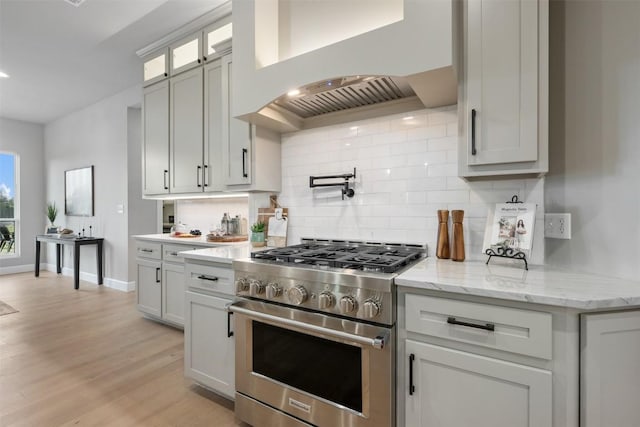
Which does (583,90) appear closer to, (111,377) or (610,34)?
(610,34)

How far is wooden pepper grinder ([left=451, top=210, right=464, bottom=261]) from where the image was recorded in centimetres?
161

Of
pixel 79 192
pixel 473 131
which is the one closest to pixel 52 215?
pixel 79 192

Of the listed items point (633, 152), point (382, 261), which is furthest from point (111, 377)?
point (633, 152)

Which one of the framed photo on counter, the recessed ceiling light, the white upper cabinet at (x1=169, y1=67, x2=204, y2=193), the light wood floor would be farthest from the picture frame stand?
the recessed ceiling light

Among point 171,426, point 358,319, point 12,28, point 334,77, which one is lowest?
point 171,426

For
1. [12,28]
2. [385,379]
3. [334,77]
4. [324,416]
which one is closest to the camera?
[385,379]

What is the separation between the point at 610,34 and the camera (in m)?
1.33

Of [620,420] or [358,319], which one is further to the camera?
[358,319]

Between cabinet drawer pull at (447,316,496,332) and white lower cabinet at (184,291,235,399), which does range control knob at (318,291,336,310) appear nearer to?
cabinet drawer pull at (447,316,496,332)

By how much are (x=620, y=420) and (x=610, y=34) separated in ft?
4.98

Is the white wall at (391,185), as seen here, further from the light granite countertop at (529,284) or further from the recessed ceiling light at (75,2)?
the recessed ceiling light at (75,2)

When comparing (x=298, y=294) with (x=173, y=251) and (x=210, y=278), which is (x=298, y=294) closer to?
(x=210, y=278)

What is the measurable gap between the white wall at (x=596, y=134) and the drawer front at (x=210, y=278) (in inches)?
66.1

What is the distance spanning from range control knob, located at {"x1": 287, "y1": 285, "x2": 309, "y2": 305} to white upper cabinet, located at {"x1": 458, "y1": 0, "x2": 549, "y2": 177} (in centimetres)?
93
